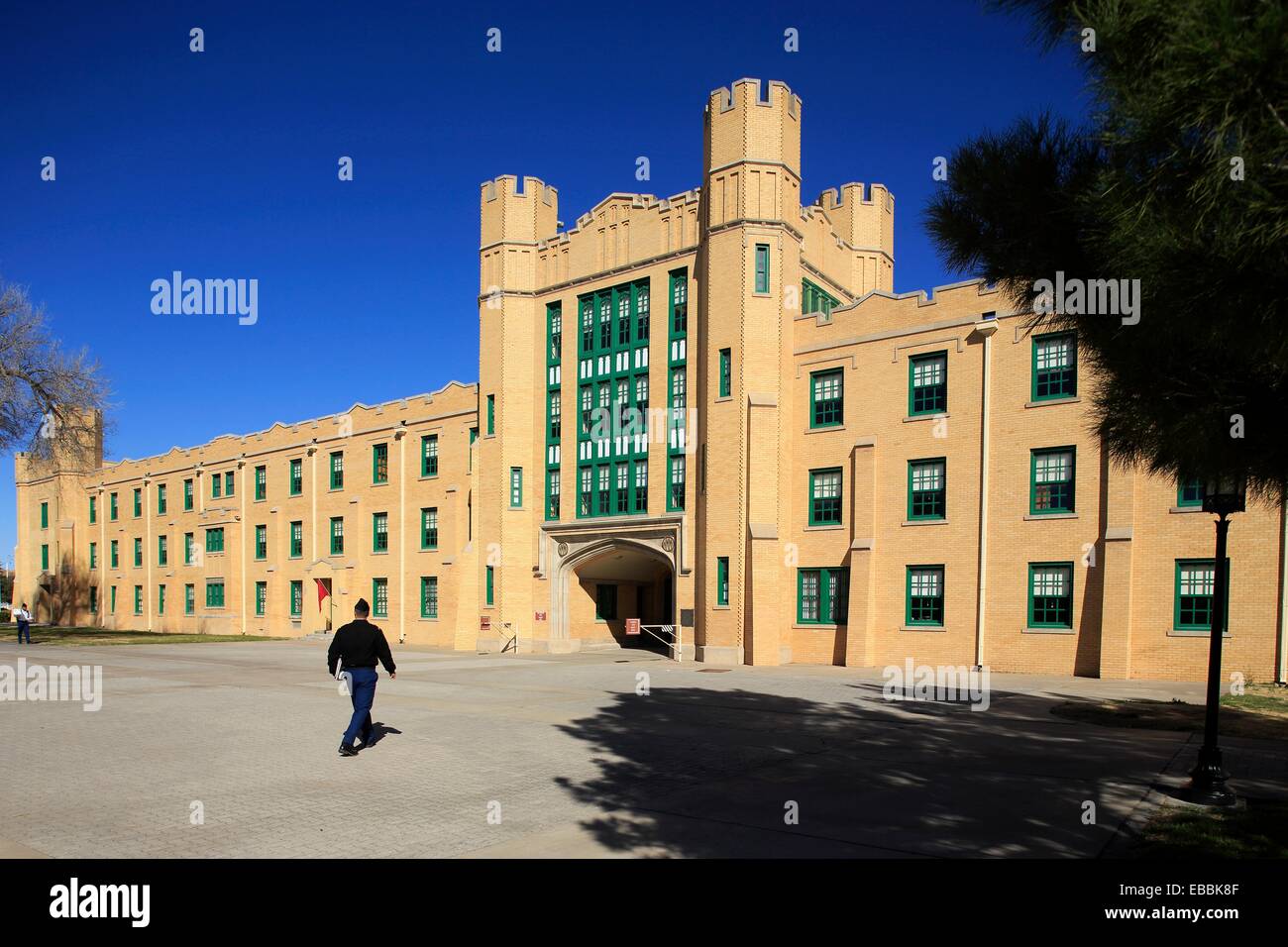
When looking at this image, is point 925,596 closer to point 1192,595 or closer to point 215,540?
point 1192,595

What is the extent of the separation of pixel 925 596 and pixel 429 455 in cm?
2297

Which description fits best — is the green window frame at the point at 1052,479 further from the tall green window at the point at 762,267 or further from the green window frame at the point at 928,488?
the tall green window at the point at 762,267

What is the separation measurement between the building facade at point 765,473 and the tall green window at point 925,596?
9 centimetres

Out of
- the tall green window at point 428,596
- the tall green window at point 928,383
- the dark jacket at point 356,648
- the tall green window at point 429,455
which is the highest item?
the tall green window at point 928,383

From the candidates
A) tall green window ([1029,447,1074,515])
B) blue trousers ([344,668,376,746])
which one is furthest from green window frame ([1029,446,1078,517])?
blue trousers ([344,668,376,746])

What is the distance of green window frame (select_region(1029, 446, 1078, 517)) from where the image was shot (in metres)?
23.8

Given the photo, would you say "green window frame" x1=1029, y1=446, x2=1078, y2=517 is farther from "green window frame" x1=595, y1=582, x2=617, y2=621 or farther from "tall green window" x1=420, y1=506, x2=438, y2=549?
"tall green window" x1=420, y1=506, x2=438, y2=549

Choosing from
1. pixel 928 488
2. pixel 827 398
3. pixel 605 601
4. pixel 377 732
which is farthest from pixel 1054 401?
pixel 377 732

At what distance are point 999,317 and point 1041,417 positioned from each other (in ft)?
9.96

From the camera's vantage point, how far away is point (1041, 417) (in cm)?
2419

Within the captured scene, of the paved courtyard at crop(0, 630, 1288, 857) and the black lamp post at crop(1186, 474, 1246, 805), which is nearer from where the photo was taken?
the paved courtyard at crop(0, 630, 1288, 857)

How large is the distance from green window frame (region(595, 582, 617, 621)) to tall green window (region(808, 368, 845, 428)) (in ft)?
39.1

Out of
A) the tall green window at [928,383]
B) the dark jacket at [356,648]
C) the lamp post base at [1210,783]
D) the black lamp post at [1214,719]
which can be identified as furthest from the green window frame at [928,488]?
the dark jacket at [356,648]

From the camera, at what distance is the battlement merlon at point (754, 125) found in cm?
2830
